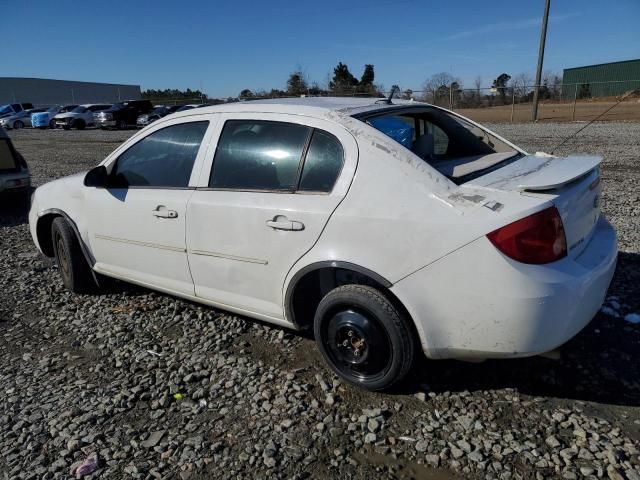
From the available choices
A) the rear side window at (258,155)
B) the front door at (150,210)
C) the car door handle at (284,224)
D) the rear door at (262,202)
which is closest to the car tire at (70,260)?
the front door at (150,210)

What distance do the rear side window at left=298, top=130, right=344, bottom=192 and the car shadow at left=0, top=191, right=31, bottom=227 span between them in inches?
260

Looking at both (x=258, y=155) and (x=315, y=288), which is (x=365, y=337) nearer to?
(x=315, y=288)

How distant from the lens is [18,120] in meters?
36.9

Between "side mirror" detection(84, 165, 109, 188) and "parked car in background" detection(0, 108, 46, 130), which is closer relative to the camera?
"side mirror" detection(84, 165, 109, 188)

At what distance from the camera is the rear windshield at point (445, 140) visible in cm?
301

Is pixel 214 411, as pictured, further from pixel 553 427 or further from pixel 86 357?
pixel 553 427

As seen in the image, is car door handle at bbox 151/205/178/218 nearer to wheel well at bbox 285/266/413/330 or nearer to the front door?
the front door

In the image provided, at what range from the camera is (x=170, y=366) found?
3.29 m

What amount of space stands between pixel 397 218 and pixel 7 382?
109 inches

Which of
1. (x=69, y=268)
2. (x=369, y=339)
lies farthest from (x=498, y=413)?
(x=69, y=268)

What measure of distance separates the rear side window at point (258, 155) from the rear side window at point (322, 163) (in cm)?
7

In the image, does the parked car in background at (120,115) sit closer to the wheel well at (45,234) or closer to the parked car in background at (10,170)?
the parked car in background at (10,170)

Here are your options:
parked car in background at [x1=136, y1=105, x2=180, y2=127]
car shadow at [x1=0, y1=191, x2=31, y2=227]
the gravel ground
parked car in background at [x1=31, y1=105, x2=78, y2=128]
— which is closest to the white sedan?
the gravel ground

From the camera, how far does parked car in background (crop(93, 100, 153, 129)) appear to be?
3056cm
